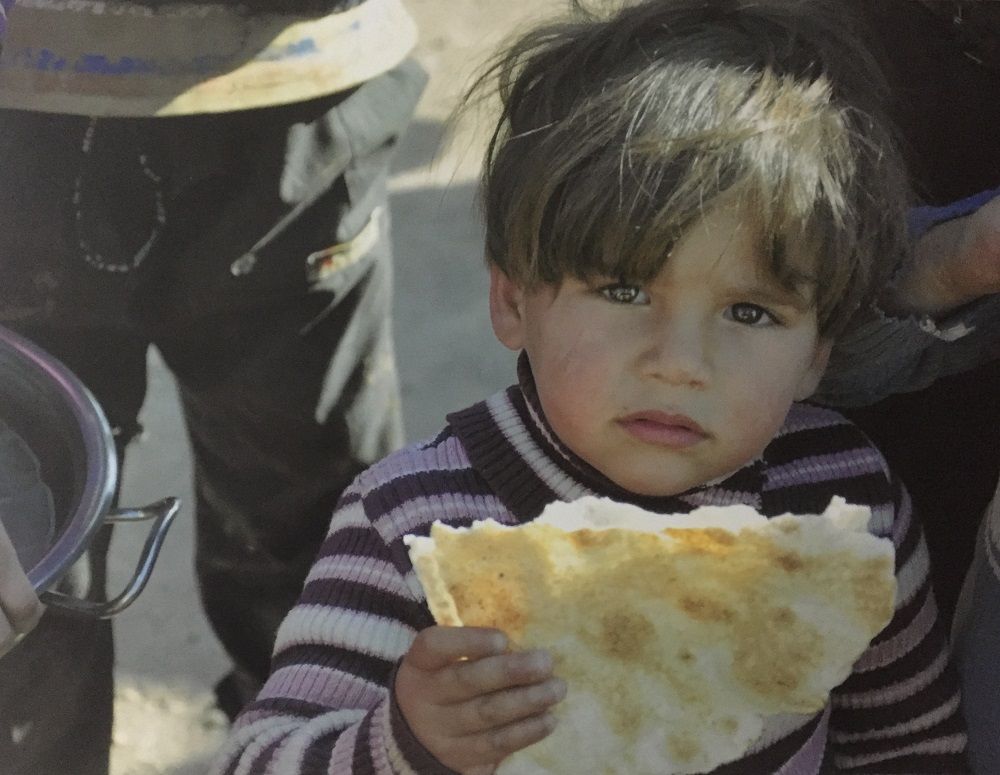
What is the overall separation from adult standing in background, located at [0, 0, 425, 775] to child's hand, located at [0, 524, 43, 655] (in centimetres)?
31

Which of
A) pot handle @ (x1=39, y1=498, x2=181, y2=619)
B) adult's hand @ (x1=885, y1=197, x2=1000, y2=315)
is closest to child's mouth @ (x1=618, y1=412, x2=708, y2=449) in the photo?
adult's hand @ (x1=885, y1=197, x2=1000, y2=315)

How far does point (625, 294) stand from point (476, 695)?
25cm

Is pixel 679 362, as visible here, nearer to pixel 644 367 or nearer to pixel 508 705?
pixel 644 367

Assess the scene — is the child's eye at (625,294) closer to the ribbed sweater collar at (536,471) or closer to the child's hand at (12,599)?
the ribbed sweater collar at (536,471)

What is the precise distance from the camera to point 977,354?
0.82 m

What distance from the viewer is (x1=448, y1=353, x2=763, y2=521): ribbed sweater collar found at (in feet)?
2.50

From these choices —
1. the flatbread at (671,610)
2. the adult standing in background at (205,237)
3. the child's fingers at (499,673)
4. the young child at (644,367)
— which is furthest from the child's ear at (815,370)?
the adult standing in background at (205,237)

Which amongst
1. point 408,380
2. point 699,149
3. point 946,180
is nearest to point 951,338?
point 946,180

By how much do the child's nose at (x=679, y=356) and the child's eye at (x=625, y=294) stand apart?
3 cm

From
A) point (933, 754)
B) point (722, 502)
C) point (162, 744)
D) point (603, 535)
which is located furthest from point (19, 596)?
point (162, 744)

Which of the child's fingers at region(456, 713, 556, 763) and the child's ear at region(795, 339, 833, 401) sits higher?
the child's ear at region(795, 339, 833, 401)

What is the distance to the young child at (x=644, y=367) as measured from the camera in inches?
26.6

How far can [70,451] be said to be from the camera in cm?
86

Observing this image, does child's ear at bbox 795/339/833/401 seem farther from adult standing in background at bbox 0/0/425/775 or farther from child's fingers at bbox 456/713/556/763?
adult standing in background at bbox 0/0/425/775
